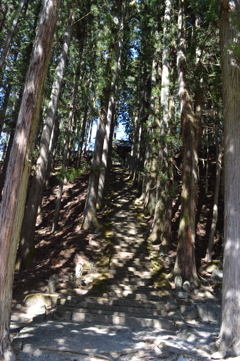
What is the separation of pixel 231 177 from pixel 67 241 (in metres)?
8.95

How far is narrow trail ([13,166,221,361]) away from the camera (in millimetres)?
5125

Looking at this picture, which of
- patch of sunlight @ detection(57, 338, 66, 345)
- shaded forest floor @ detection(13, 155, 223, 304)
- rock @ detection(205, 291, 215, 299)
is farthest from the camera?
shaded forest floor @ detection(13, 155, 223, 304)

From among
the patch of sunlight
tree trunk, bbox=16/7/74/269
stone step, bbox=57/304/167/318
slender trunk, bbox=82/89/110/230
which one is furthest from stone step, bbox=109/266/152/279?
the patch of sunlight

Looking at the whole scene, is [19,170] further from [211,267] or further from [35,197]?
[211,267]

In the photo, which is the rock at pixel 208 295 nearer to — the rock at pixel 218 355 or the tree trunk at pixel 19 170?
the rock at pixel 218 355

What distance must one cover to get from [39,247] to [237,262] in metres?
9.51

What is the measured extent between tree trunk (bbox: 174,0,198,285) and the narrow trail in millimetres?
1009

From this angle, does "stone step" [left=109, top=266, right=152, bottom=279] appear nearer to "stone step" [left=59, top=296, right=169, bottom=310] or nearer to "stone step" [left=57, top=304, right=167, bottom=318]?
"stone step" [left=59, top=296, right=169, bottom=310]

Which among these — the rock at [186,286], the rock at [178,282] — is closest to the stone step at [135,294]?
the rock at [178,282]

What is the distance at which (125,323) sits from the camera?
A: 24.6ft

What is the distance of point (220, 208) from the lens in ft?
54.9

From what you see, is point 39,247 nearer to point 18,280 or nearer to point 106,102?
point 18,280

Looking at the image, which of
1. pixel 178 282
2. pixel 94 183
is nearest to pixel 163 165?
pixel 94 183

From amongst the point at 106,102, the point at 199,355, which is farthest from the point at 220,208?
the point at 199,355
